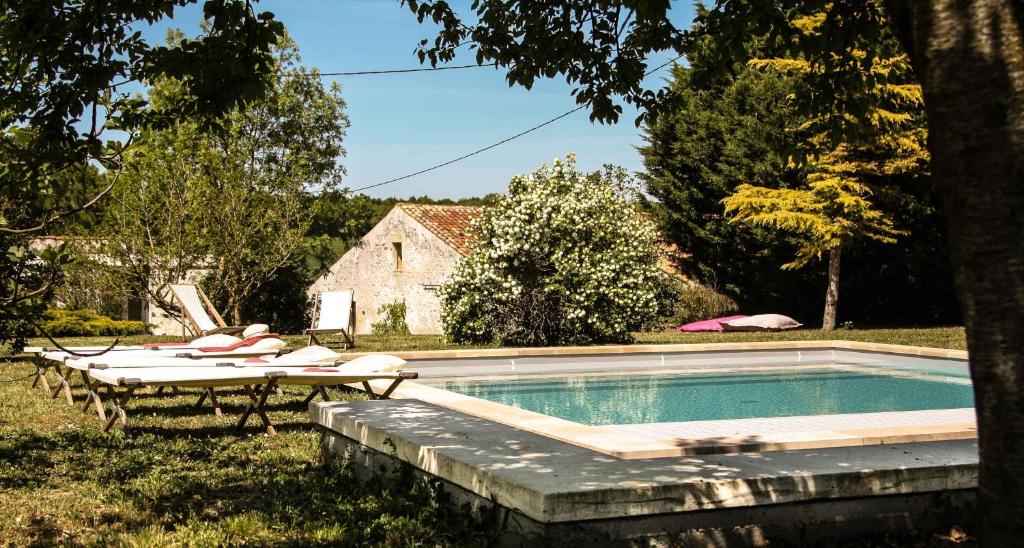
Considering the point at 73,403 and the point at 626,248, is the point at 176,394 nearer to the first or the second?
the point at 73,403

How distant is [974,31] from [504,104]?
2655 centimetres

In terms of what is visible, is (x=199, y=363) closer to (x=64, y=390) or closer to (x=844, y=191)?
(x=64, y=390)

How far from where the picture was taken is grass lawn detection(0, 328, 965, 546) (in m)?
4.46

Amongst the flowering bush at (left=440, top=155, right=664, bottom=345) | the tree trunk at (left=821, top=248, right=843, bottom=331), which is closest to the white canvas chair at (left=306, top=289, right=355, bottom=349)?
the flowering bush at (left=440, top=155, right=664, bottom=345)

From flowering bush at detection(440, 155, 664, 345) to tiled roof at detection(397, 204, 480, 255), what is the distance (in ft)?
31.9

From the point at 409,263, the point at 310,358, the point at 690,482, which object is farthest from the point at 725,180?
the point at 690,482

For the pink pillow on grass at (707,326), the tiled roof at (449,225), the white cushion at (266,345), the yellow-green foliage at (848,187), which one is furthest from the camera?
the tiled roof at (449,225)

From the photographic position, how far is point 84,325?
1034 inches

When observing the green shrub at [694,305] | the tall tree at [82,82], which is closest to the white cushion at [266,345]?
the tall tree at [82,82]

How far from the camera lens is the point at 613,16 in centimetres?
624

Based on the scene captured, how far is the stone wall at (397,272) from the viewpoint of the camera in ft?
91.5

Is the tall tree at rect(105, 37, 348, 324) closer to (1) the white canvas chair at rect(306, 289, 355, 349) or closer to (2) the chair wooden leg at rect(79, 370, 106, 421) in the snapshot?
(1) the white canvas chair at rect(306, 289, 355, 349)

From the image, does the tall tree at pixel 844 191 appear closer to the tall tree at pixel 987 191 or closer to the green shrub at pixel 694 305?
the green shrub at pixel 694 305

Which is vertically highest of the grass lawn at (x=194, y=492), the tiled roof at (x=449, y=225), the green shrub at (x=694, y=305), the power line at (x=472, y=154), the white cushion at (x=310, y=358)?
the power line at (x=472, y=154)
